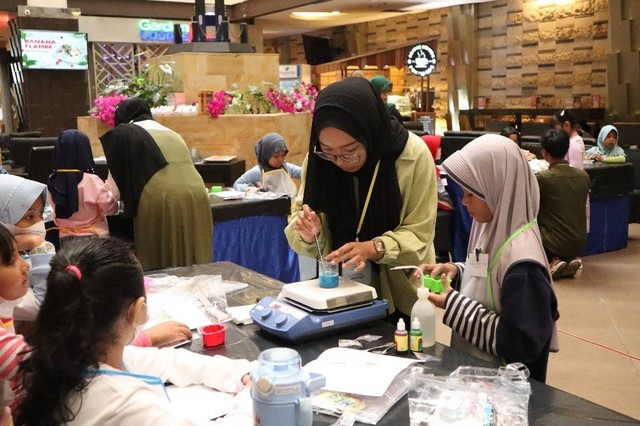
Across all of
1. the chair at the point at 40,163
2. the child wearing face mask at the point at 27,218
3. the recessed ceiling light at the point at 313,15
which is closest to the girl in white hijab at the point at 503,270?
the child wearing face mask at the point at 27,218

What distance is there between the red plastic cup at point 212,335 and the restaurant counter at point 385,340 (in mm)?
19

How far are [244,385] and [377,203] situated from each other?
822 millimetres

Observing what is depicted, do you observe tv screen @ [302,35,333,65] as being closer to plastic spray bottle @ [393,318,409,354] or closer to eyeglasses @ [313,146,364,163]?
eyeglasses @ [313,146,364,163]

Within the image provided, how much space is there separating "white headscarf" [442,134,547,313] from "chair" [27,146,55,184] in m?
5.38

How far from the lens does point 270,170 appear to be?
5.32 metres

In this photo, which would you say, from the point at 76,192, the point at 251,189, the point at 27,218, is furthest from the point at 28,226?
the point at 251,189

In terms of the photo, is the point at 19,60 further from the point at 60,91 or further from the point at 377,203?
the point at 377,203

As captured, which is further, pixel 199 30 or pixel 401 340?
pixel 199 30

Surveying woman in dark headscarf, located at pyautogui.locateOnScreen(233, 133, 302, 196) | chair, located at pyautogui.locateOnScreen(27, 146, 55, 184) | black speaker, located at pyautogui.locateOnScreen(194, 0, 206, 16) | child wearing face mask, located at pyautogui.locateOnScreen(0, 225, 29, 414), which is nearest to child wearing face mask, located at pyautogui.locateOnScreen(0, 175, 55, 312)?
child wearing face mask, located at pyautogui.locateOnScreen(0, 225, 29, 414)

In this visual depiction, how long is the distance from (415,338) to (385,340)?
13 cm

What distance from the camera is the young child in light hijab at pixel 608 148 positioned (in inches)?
266

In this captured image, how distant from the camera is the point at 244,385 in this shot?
5.23 feet

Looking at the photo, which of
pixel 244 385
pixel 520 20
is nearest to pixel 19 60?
pixel 520 20

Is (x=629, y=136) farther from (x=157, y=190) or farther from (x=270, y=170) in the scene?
(x=157, y=190)
